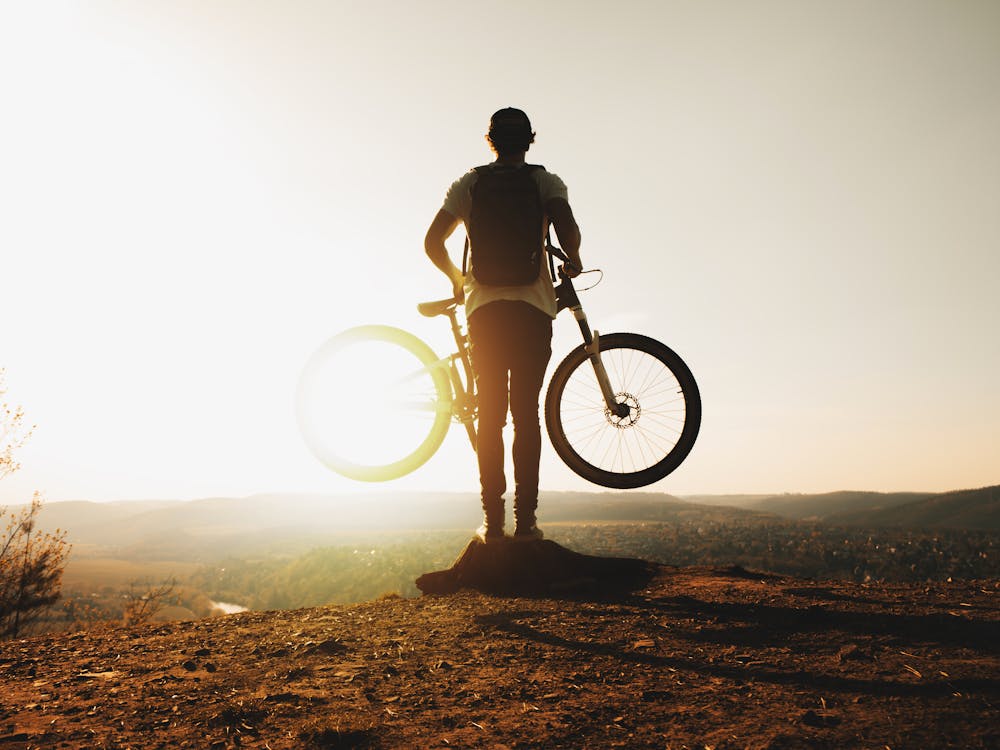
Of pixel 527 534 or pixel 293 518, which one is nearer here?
pixel 527 534

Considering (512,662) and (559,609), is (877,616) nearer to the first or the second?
(559,609)

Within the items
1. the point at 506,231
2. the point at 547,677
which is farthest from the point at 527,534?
the point at 506,231

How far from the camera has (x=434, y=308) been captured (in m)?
6.03

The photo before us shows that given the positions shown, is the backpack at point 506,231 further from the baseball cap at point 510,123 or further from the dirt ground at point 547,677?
the dirt ground at point 547,677

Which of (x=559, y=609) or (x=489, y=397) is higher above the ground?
(x=489, y=397)

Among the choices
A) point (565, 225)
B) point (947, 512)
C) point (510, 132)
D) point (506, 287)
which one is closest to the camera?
point (506, 287)

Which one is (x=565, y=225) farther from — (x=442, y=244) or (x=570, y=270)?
(x=442, y=244)

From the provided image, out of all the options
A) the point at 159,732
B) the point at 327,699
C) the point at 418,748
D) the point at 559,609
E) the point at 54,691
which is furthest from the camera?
the point at 559,609

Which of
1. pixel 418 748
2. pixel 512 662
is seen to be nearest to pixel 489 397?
pixel 512 662

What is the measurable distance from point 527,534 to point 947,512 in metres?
149

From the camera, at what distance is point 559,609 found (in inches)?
164

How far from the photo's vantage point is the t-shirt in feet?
17.0

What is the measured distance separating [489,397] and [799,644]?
3.21 meters

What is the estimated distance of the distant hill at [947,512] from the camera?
109m
